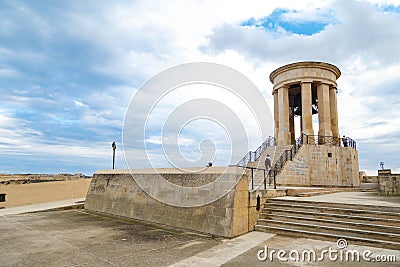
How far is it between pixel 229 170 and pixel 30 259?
4.92 m

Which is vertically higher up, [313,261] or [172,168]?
[172,168]

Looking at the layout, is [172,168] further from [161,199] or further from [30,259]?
[30,259]

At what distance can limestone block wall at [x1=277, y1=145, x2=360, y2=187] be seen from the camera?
1730cm

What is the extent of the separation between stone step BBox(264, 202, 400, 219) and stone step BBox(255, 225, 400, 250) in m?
1.01

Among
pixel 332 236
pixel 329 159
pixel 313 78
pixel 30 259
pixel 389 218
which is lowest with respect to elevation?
pixel 30 259

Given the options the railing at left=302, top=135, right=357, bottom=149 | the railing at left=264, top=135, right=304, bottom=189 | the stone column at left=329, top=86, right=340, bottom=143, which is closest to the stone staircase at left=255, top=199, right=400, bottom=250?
the railing at left=264, top=135, right=304, bottom=189

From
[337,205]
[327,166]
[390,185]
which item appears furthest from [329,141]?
[337,205]

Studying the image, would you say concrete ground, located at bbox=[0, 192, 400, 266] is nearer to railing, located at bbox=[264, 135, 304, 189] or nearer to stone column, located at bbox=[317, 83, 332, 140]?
railing, located at bbox=[264, 135, 304, 189]

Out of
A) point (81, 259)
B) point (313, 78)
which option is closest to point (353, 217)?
point (81, 259)

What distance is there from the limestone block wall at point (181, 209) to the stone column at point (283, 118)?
13.7 metres

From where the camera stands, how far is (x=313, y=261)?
15.6 feet

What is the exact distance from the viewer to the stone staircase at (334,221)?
576 cm

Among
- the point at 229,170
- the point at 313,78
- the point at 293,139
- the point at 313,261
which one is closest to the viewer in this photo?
the point at 313,261

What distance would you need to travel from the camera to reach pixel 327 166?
1773 centimetres
